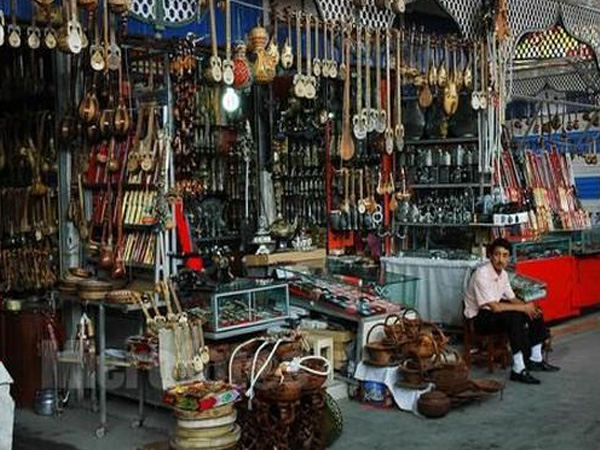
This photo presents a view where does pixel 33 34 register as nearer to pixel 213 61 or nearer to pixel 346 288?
pixel 213 61

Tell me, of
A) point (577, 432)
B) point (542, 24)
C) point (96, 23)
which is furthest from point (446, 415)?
point (542, 24)

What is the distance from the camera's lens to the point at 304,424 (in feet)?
14.6

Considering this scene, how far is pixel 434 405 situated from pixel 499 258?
4.77 ft

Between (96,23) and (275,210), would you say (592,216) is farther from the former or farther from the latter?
(96,23)

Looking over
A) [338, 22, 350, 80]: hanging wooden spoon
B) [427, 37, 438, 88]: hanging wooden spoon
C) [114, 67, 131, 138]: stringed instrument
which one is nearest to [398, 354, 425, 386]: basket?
[338, 22, 350, 80]: hanging wooden spoon

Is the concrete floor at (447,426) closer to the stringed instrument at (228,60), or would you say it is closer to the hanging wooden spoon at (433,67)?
the stringed instrument at (228,60)

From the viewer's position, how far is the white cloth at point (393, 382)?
532 centimetres

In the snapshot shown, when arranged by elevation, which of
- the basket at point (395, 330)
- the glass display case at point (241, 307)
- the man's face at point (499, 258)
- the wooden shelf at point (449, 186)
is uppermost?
the wooden shelf at point (449, 186)

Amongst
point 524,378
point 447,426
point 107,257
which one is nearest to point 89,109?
point 107,257

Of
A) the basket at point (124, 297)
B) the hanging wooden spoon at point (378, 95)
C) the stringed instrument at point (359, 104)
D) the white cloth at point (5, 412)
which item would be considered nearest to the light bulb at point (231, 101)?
the stringed instrument at point (359, 104)

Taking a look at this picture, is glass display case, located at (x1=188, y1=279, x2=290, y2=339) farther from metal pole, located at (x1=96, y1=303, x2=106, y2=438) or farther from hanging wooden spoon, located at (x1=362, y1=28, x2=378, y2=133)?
hanging wooden spoon, located at (x1=362, y1=28, x2=378, y2=133)

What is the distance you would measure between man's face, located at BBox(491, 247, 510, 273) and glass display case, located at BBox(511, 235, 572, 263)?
3.67 ft

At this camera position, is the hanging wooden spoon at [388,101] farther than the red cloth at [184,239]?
Yes

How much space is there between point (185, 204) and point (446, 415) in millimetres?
2632
